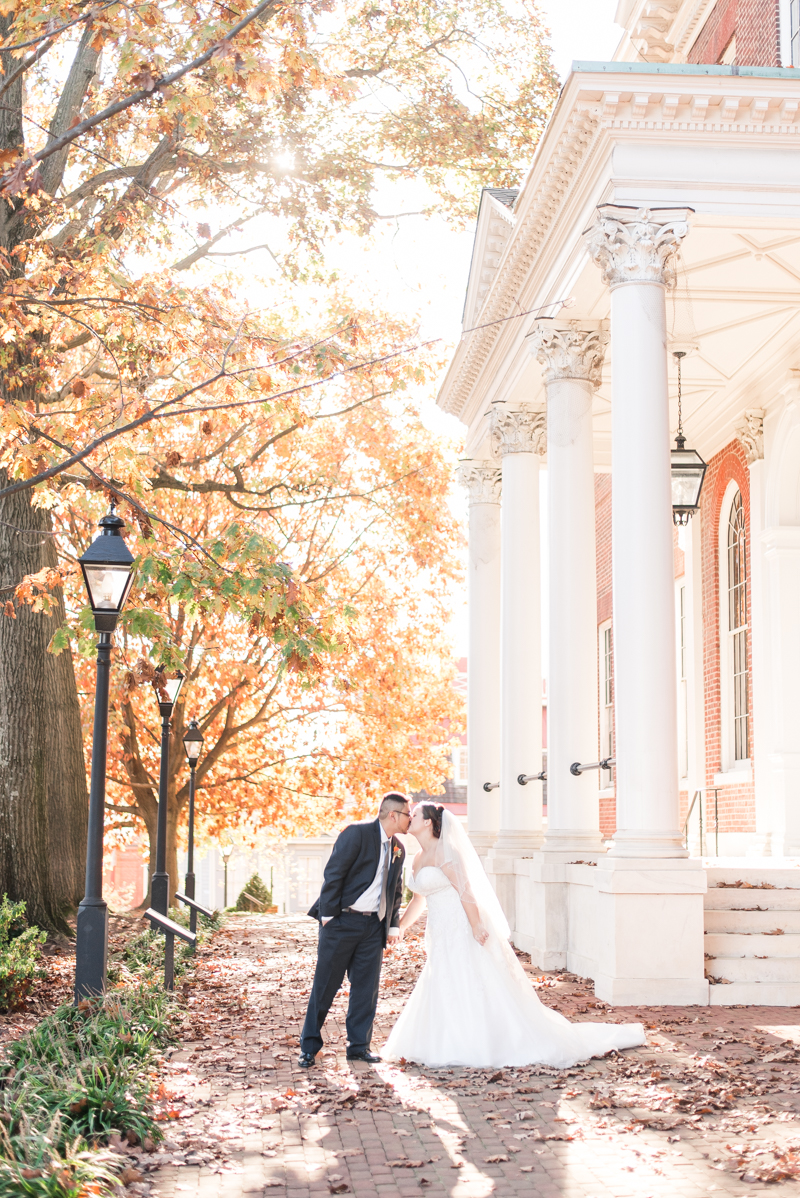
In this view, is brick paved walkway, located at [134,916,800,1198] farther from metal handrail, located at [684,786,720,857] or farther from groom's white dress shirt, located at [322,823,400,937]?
metal handrail, located at [684,786,720,857]

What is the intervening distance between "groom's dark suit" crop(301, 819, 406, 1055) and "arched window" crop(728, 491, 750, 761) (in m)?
11.3

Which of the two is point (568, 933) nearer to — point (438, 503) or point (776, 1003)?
point (776, 1003)

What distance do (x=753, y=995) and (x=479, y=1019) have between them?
3.51 metres

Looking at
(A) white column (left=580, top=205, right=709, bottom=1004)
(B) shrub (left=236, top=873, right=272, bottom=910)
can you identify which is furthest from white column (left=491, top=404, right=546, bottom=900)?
(B) shrub (left=236, top=873, right=272, bottom=910)

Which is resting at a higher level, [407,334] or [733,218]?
[407,334]

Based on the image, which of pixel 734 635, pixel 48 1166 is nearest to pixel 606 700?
pixel 734 635

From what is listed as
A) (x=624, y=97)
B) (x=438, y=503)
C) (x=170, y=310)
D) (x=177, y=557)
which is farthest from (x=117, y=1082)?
(x=438, y=503)

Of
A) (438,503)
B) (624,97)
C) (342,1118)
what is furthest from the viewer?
(438,503)

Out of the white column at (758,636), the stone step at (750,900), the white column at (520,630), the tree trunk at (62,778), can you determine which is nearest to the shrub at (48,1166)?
the stone step at (750,900)

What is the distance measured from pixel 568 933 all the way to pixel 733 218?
739 centimetres

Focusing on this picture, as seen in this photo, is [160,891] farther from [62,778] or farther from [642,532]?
[642,532]

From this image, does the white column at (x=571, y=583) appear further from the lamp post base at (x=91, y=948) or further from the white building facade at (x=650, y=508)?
the lamp post base at (x=91, y=948)

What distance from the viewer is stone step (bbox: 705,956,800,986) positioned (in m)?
10.6

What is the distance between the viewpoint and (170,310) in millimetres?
12836
